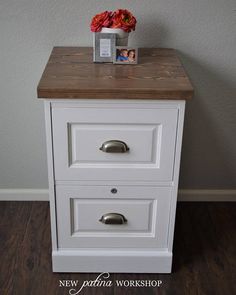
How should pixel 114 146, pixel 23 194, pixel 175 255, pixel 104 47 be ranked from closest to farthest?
1. pixel 114 146
2. pixel 104 47
3. pixel 175 255
4. pixel 23 194

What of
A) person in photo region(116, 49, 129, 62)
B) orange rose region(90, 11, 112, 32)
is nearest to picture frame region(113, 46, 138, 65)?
person in photo region(116, 49, 129, 62)

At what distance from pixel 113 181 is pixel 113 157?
101 millimetres

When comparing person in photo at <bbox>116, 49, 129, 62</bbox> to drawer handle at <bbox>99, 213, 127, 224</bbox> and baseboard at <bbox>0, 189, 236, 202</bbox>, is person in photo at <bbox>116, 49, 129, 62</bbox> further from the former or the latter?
baseboard at <bbox>0, 189, 236, 202</bbox>

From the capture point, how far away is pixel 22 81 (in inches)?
84.2

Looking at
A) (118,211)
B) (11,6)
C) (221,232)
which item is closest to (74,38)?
(11,6)

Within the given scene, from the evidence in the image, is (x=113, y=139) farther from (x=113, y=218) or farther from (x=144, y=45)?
(x=144, y=45)

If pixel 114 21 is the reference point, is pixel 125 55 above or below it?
below

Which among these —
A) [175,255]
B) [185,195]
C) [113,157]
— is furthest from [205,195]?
[113,157]

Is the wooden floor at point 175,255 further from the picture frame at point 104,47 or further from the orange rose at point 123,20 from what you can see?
the orange rose at point 123,20

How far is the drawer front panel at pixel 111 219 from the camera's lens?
1810 mm

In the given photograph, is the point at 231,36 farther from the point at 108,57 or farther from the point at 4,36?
the point at 4,36

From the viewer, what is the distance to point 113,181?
5.84ft

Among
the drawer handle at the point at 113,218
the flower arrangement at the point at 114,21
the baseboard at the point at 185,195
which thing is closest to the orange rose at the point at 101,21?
the flower arrangement at the point at 114,21

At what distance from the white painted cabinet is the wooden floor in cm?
9
